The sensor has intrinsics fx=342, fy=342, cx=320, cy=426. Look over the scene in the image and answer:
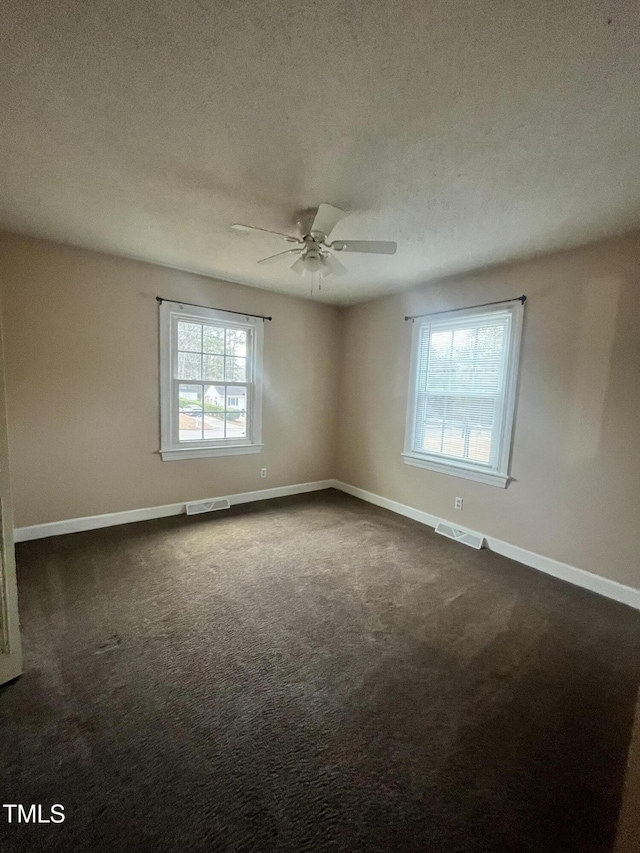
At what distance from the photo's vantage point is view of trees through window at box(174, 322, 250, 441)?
375cm

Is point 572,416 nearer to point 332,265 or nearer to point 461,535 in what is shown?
point 461,535

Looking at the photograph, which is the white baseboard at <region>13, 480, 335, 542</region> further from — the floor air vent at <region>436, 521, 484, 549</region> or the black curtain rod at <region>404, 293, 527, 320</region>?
the black curtain rod at <region>404, 293, 527, 320</region>

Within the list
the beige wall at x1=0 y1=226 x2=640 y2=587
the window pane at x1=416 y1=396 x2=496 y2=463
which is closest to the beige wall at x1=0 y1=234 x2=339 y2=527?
the beige wall at x1=0 y1=226 x2=640 y2=587

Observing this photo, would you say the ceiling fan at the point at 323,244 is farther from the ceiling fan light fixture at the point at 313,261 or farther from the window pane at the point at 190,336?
the window pane at the point at 190,336

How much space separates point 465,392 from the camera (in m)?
3.46

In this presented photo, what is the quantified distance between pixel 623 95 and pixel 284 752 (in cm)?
289

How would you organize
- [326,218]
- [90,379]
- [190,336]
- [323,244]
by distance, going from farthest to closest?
[190,336] < [90,379] < [323,244] < [326,218]

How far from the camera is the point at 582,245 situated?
8.65 ft

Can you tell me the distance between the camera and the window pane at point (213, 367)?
3.86 meters

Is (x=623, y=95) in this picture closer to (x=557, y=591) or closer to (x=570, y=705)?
(x=570, y=705)

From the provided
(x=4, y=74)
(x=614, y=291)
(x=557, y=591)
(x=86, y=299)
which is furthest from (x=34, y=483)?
(x=614, y=291)

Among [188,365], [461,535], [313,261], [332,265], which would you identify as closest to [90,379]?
[188,365]

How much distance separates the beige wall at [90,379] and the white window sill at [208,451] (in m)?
0.07

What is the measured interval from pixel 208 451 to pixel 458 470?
276cm
